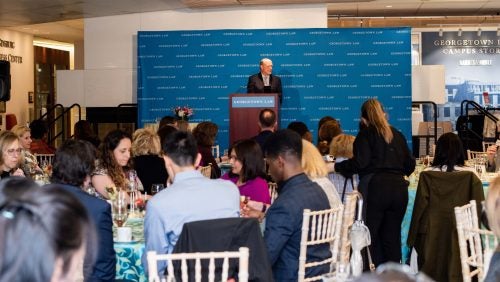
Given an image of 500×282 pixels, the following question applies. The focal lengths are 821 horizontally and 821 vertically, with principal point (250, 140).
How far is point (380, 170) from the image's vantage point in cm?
650

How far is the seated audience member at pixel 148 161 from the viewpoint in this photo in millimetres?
6820

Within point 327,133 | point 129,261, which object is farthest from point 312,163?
point 327,133

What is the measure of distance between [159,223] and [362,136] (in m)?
3.09

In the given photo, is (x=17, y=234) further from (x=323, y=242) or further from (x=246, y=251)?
(x=323, y=242)

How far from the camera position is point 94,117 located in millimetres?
14875

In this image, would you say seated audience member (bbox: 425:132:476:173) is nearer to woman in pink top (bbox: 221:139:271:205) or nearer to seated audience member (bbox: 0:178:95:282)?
woman in pink top (bbox: 221:139:271:205)

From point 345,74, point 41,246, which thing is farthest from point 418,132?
point 41,246

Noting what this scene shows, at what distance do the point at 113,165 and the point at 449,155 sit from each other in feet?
8.52

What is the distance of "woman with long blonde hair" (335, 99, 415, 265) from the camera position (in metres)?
6.47

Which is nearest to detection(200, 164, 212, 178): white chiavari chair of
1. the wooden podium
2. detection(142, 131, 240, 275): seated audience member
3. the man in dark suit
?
the wooden podium

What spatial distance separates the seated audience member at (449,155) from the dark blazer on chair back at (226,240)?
3.32 m

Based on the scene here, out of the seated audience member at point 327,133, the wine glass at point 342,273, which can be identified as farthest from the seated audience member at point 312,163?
the seated audience member at point 327,133

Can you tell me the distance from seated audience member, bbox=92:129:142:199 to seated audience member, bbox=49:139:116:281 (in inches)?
58.3

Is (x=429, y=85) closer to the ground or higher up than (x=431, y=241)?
higher up
